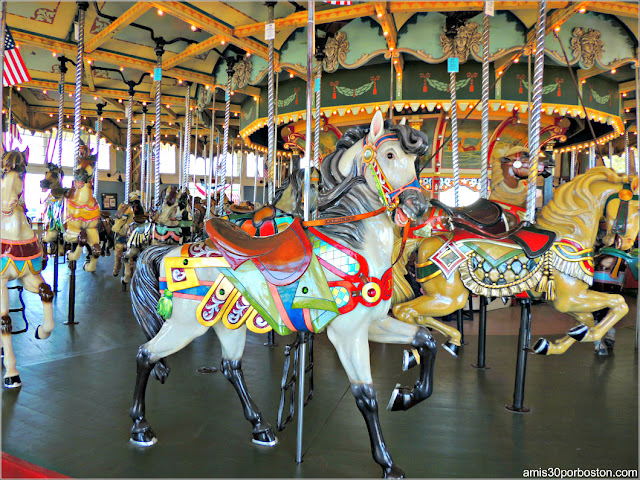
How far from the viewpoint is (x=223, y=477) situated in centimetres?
225

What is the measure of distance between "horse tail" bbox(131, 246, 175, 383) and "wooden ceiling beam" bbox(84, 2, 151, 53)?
4067 millimetres

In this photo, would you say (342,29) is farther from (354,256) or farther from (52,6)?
(354,256)

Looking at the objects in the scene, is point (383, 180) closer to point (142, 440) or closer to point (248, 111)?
point (142, 440)

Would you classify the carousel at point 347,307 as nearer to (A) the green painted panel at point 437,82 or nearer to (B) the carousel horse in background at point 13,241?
(B) the carousel horse in background at point 13,241

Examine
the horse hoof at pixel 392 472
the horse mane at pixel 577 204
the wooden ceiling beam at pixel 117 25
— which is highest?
the wooden ceiling beam at pixel 117 25

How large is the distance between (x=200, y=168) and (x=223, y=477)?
75.6 feet

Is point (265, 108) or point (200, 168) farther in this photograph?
point (200, 168)

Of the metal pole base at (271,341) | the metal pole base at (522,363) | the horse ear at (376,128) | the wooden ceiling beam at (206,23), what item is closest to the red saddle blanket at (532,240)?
the metal pole base at (522,363)

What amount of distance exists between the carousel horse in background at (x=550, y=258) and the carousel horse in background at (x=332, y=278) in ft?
3.45

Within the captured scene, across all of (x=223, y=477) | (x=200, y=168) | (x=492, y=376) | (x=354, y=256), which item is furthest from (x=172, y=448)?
(x=200, y=168)

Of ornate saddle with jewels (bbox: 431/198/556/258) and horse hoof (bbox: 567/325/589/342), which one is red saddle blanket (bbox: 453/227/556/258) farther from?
horse hoof (bbox: 567/325/589/342)

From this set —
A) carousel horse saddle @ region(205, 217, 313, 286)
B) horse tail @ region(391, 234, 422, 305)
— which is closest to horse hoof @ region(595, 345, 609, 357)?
horse tail @ region(391, 234, 422, 305)

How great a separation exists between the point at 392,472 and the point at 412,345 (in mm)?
598

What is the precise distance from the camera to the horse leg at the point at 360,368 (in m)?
2.19
